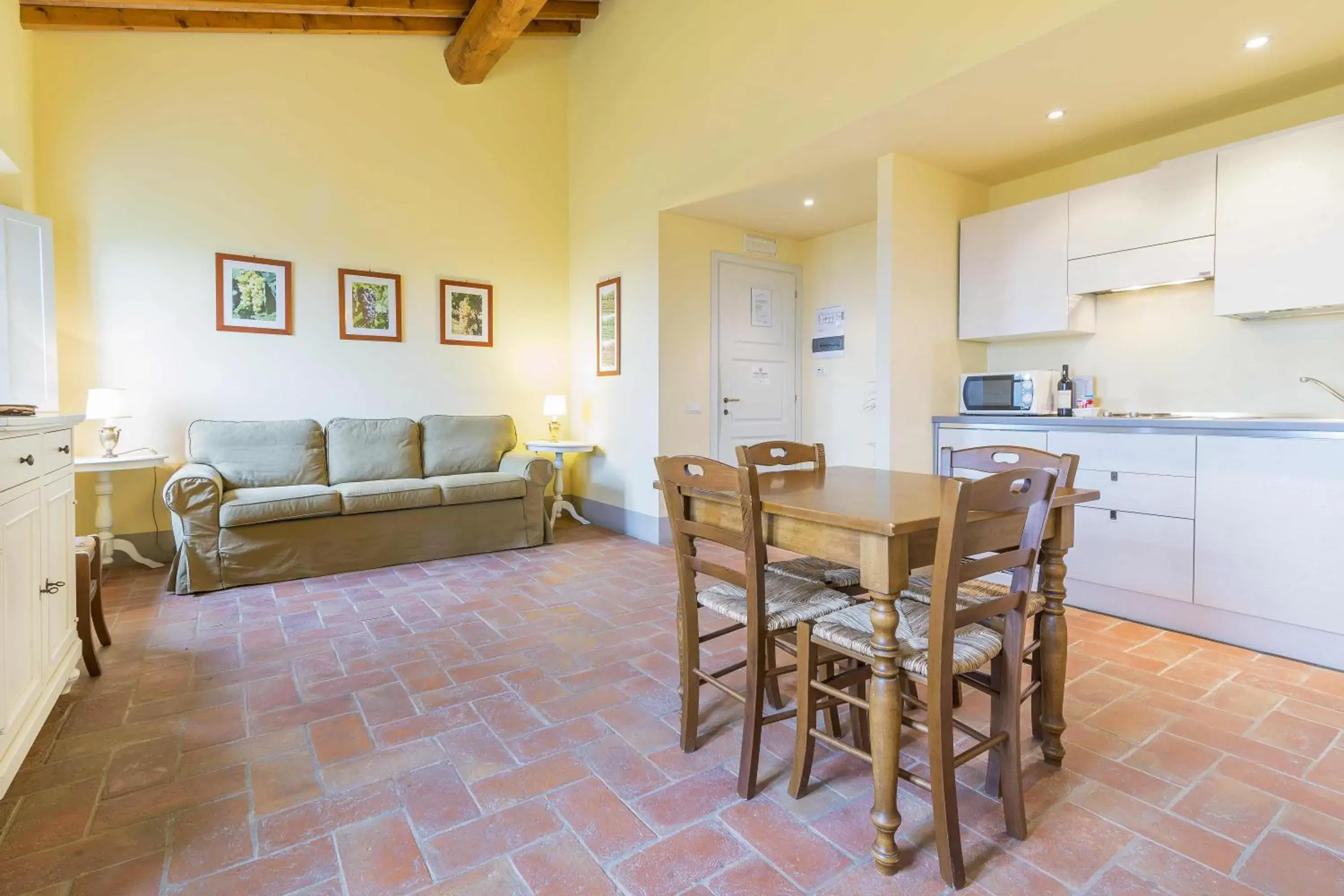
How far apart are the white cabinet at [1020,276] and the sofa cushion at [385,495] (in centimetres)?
358

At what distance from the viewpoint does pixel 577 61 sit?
5.63 metres

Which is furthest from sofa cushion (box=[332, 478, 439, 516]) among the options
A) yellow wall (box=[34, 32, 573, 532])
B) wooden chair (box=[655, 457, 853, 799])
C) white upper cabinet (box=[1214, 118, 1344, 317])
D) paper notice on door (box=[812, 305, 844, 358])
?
white upper cabinet (box=[1214, 118, 1344, 317])

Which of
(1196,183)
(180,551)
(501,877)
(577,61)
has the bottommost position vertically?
(501,877)

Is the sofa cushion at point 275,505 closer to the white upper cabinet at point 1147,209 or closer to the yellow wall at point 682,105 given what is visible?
the yellow wall at point 682,105

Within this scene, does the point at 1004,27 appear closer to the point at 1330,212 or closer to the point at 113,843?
the point at 1330,212

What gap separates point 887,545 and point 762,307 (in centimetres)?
417

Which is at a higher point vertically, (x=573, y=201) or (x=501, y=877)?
(x=573, y=201)

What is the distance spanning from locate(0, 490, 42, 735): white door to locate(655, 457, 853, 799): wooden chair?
1.75 meters

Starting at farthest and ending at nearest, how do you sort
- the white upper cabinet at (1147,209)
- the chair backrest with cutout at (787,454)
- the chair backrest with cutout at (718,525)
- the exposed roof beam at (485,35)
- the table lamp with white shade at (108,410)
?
the exposed roof beam at (485,35), the table lamp with white shade at (108,410), the white upper cabinet at (1147,209), the chair backrest with cutout at (787,454), the chair backrest with cutout at (718,525)

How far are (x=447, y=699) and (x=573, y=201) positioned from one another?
4.70m

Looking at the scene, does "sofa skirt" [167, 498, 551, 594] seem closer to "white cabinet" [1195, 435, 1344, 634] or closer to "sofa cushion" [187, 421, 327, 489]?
"sofa cushion" [187, 421, 327, 489]

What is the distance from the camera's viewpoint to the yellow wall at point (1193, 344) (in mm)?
2904

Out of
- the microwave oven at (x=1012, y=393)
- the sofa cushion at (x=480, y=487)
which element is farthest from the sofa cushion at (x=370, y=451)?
the microwave oven at (x=1012, y=393)

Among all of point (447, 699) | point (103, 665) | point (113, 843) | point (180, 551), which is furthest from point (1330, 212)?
point (180, 551)
